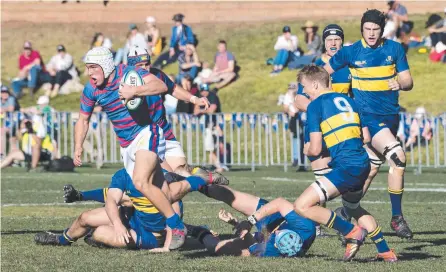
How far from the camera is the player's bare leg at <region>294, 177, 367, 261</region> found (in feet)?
31.6

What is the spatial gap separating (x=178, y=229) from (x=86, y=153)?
17.2 metres

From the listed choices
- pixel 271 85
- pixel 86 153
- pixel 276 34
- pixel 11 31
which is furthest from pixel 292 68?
pixel 11 31

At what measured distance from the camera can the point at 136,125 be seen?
11.1 metres

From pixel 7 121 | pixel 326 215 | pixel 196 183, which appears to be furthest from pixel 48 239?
pixel 7 121

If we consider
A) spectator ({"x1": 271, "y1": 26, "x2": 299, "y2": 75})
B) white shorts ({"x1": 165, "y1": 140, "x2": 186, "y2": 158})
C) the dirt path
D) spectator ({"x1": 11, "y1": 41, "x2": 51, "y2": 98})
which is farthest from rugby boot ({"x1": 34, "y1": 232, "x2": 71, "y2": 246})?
the dirt path

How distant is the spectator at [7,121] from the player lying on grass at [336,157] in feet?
60.4

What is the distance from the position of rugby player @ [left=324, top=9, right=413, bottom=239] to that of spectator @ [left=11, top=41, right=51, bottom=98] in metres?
21.8

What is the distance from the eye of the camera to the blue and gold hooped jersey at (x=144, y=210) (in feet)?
35.5

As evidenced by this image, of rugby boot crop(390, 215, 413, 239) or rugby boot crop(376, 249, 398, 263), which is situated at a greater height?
rugby boot crop(390, 215, 413, 239)

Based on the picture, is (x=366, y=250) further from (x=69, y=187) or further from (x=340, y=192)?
(x=69, y=187)

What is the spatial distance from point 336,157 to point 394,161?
2.53 meters

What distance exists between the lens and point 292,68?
30844mm

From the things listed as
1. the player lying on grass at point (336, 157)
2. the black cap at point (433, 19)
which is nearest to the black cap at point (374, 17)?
the player lying on grass at point (336, 157)

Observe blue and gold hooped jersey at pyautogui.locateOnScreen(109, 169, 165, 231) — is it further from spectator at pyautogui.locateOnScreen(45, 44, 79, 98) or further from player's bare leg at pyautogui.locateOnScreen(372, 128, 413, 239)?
spectator at pyautogui.locateOnScreen(45, 44, 79, 98)
